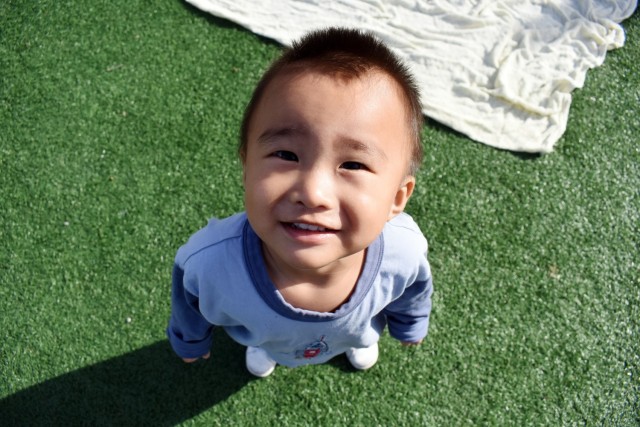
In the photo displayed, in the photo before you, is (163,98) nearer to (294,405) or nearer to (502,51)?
(294,405)

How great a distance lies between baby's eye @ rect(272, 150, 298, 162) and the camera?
4.21 feet

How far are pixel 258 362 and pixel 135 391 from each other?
1.96ft

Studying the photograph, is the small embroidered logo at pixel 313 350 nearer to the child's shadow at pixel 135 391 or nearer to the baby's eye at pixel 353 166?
the baby's eye at pixel 353 166

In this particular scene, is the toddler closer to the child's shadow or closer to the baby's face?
the baby's face

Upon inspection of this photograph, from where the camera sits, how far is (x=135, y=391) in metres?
2.55

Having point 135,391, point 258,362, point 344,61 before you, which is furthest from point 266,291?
point 135,391

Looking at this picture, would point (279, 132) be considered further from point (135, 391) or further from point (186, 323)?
point (135, 391)

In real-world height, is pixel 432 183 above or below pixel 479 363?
above

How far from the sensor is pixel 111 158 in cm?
299

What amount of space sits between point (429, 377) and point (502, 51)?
83.3 inches

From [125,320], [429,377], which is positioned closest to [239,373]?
[125,320]

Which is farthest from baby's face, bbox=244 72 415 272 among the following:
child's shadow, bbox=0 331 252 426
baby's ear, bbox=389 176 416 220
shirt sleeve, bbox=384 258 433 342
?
child's shadow, bbox=0 331 252 426

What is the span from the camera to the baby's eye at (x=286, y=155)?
50.5 inches

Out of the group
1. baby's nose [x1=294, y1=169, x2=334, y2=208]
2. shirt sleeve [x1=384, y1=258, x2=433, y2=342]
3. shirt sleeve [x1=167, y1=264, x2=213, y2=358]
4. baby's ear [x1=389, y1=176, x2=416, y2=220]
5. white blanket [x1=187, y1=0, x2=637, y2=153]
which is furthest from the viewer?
white blanket [x1=187, y1=0, x2=637, y2=153]
